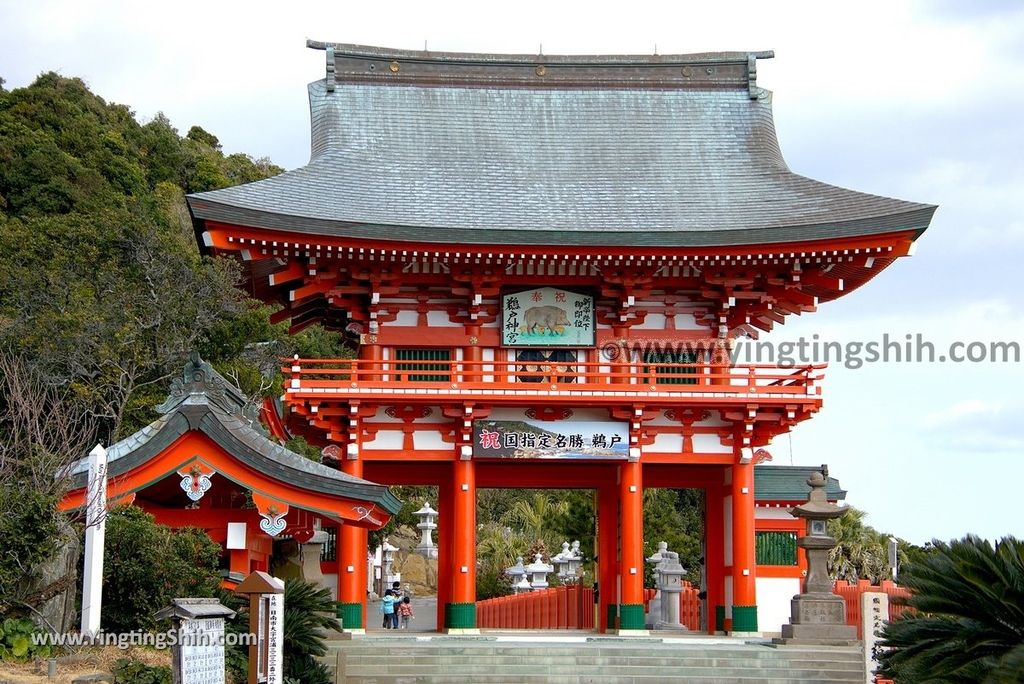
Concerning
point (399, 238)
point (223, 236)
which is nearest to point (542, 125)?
point (399, 238)

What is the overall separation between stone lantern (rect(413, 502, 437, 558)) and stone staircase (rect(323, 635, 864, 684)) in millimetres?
32155

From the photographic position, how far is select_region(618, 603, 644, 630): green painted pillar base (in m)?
25.5

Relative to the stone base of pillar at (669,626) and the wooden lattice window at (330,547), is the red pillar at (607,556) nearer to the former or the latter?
the stone base of pillar at (669,626)

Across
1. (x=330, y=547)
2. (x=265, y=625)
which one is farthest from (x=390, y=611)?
→ (x=265, y=625)

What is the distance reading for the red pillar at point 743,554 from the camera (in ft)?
85.3

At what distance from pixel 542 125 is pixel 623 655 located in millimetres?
13892

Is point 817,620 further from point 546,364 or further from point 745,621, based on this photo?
Answer: point 546,364

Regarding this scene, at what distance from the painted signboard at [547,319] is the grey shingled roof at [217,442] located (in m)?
8.48

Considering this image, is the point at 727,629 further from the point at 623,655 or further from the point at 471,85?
the point at 471,85

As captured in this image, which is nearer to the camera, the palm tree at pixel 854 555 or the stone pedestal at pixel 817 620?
the stone pedestal at pixel 817 620

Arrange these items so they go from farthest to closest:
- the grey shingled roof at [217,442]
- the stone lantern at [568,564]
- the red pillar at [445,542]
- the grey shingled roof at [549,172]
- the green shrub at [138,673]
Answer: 1. the stone lantern at [568,564]
2. the red pillar at [445,542]
3. the grey shingled roof at [549,172]
4. the grey shingled roof at [217,442]
5. the green shrub at [138,673]

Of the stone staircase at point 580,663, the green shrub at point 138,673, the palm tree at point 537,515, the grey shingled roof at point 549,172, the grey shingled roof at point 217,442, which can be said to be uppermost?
the grey shingled roof at point 549,172

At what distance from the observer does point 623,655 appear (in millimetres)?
21953

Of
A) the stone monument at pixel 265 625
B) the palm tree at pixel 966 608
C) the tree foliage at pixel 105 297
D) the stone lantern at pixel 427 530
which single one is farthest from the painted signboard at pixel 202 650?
the stone lantern at pixel 427 530
